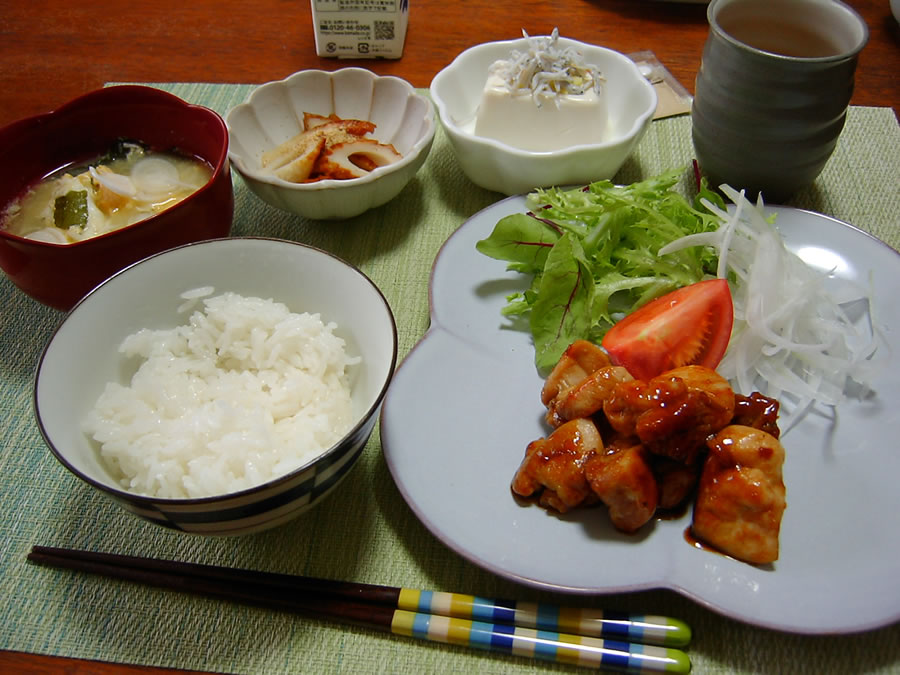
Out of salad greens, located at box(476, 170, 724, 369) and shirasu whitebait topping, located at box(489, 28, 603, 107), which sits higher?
shirasu whitebait topping, located at box(489, 28, 603, 107)

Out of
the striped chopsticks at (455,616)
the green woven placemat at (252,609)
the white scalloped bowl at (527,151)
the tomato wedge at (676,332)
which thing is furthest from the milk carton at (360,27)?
the striped chopsticks at (455,616)

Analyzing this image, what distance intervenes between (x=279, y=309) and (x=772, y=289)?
4.37ft

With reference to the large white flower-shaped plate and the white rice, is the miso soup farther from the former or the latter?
the large white flower-shaped plate

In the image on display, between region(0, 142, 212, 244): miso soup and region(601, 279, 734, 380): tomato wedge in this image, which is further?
region(0, 142, 212, 244): miso soup

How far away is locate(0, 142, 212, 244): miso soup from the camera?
197cm

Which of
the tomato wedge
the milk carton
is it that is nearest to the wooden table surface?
the milk carton

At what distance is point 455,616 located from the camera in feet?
4.53

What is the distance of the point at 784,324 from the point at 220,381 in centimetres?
149

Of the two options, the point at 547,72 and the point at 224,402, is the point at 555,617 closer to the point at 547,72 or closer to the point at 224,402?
the point at 224,402

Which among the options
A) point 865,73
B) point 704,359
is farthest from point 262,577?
point 865,73

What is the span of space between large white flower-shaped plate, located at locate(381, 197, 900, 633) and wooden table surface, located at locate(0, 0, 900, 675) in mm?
1579

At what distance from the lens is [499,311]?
1.93 metres

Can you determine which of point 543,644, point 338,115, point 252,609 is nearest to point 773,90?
point 338,115

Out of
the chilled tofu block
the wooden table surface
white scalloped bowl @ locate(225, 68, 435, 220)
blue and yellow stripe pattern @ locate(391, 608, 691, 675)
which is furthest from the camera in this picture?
the wooden table surface
